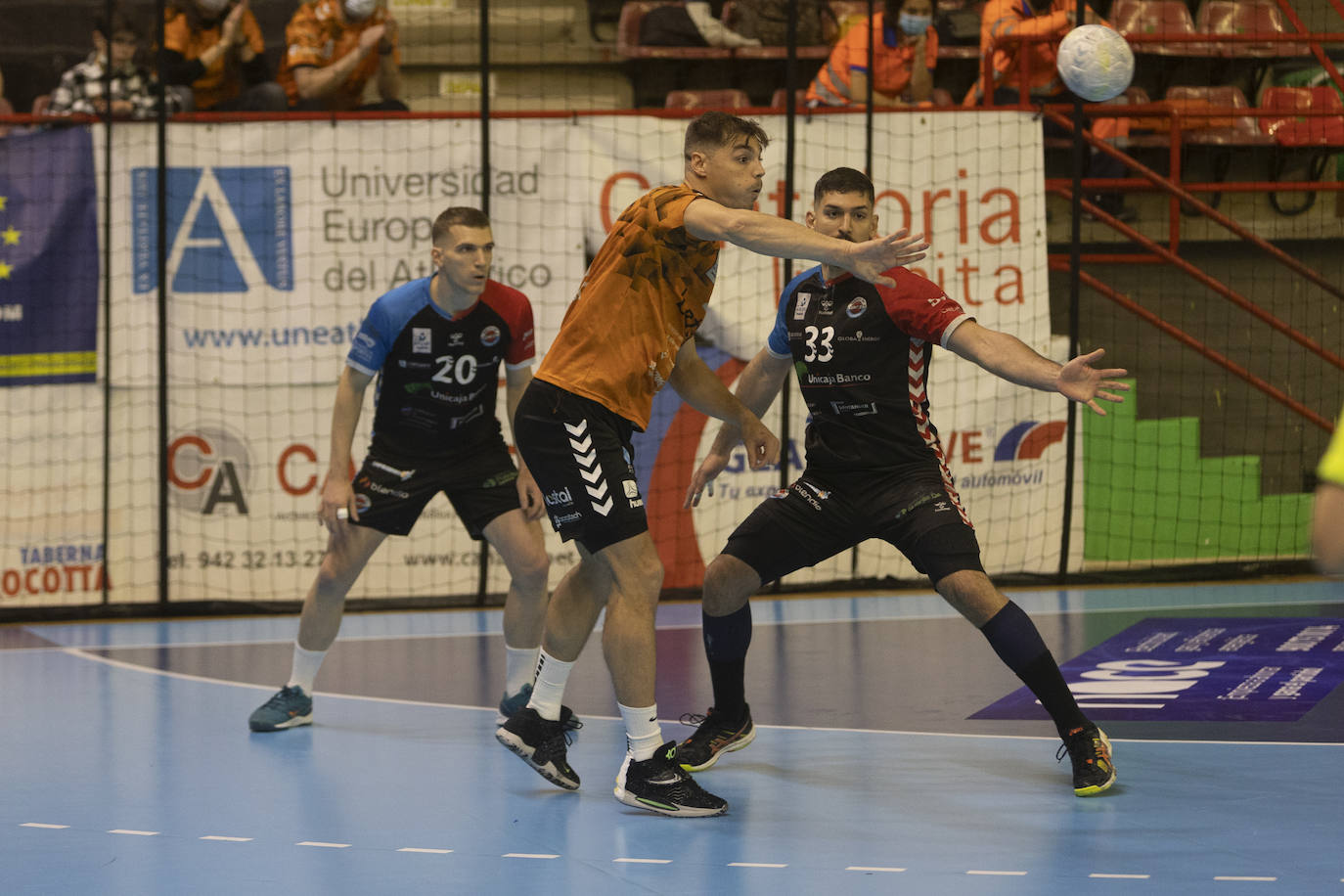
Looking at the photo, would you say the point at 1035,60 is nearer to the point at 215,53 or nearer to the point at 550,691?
the point at 215,53

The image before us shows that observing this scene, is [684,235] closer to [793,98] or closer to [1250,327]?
[793,98]

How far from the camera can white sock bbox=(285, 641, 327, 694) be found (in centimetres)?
598

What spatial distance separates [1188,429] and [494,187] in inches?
189

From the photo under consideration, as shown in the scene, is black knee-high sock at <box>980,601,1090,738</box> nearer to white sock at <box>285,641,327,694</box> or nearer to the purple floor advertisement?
the purple floor advertisement

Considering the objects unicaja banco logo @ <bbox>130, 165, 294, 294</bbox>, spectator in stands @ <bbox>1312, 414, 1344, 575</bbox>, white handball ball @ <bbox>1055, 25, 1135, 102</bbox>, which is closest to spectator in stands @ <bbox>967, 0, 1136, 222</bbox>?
white handball ball @ <bbox>1055, 25, 1135, 102</bbox>

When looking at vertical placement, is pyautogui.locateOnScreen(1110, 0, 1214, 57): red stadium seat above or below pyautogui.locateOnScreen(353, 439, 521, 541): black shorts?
above

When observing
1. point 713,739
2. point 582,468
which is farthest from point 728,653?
point 582,468

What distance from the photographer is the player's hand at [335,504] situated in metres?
5.72

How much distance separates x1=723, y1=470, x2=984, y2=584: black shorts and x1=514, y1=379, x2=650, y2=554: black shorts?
63 cm

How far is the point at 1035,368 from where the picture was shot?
13.9ft

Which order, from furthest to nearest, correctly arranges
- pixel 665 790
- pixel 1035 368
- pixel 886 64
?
pixel 886 64 → pixel 665 790 → pixel 1035 368

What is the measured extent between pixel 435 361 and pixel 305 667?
1.35 meters

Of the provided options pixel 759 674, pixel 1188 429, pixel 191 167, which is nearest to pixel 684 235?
pixel 759 674

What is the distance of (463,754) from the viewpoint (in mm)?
5480
